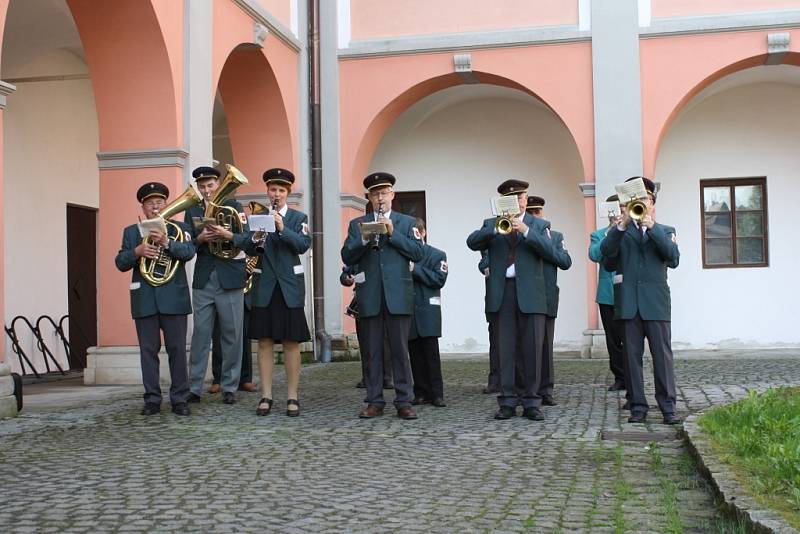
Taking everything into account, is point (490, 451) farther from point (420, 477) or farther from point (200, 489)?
point (200, 489)

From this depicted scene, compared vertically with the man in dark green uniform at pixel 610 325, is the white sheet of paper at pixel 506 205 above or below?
above

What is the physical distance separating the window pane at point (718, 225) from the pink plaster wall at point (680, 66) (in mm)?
2354

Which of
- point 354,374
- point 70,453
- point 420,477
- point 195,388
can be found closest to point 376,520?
point 420,477

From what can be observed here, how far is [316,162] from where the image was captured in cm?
1561

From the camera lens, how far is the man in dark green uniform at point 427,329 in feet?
28.9

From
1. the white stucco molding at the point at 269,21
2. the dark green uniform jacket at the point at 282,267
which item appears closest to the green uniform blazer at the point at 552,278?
the dark green uniform jacket at the point at 282,267

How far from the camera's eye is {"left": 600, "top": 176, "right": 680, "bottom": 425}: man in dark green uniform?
24.1 ft

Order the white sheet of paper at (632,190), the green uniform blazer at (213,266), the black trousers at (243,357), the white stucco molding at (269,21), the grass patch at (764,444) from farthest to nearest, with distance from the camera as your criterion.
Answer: the white stucco molding at (269,21)
the black trousers at (243,357)
the green uniform blazer at (213,266)
the white sheet of paper at (632,190)
the grass patch at (764,444)

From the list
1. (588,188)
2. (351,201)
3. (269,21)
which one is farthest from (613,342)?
(269,21)

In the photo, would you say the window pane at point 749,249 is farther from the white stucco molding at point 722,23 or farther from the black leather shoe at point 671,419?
the black leather shoe at point 671,419

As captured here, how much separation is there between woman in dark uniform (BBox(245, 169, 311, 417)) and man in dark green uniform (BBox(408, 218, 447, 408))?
1.20 m

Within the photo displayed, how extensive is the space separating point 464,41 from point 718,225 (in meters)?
5.07

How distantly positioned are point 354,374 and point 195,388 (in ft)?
11.8

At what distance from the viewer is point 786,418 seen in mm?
6562
